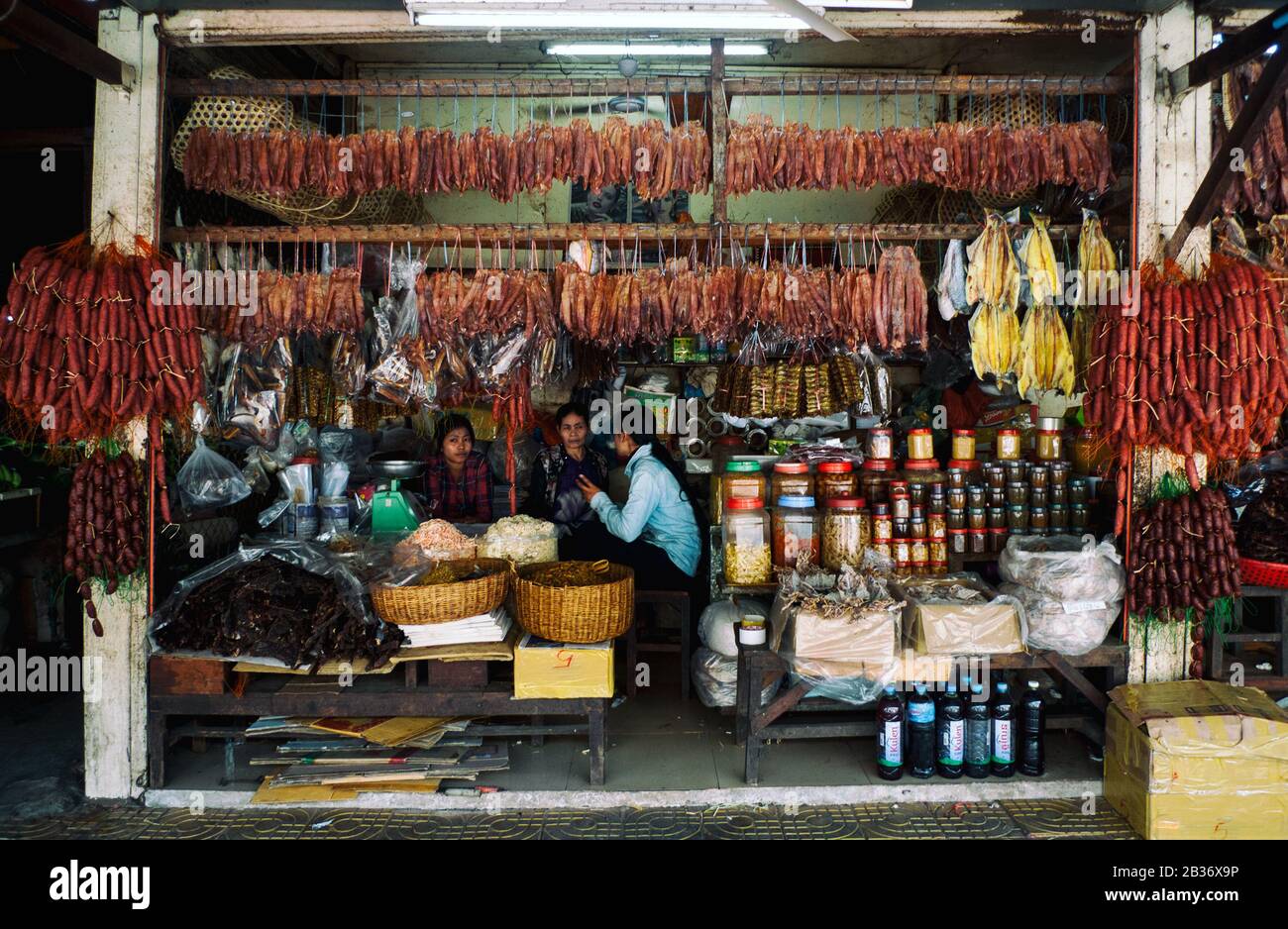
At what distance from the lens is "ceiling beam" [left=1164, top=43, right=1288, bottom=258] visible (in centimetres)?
344

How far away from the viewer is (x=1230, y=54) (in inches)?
145

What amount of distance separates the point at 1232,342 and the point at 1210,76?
1278mm

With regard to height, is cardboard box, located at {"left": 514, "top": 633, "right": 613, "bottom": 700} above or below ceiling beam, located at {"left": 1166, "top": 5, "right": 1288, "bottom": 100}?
below

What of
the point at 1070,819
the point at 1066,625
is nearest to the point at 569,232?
the point at 1066,625

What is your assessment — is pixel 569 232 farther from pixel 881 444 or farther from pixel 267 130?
pixel 881 444

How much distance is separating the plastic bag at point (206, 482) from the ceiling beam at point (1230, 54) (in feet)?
17.6

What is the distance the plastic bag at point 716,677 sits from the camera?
479 centimetres

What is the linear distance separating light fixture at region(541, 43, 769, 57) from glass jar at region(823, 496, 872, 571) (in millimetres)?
3623

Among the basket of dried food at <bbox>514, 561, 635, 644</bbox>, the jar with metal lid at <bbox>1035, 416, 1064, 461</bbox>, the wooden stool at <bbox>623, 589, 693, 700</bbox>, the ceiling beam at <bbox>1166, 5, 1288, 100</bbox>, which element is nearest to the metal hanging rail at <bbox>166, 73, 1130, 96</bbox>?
the ceiling beam at <bbox>1166, 5, 1288, 100</bbox>

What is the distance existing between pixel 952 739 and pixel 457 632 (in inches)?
99.8

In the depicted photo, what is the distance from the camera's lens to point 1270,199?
408 centimetres

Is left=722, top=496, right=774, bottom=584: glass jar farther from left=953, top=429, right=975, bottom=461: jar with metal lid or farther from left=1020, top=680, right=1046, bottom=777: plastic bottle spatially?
left=1020, top=680, right=1046, bottom=777: plastic bottle
